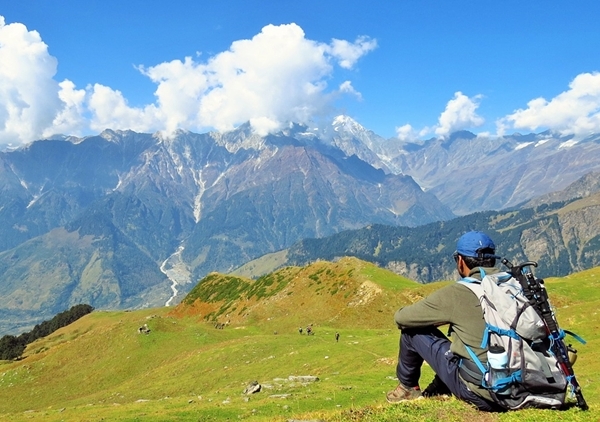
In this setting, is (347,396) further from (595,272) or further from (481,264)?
(595,272)

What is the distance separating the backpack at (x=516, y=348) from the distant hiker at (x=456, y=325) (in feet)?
0.92

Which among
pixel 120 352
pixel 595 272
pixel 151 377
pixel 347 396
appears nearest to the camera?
pixel 347 396

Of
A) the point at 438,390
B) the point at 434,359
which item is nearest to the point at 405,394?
the point at 438,390

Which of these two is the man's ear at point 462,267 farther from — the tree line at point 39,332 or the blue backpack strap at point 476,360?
the tree line at point 39,332

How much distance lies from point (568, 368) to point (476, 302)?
220cm

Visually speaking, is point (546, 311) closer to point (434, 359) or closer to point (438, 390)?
point (434, 359)

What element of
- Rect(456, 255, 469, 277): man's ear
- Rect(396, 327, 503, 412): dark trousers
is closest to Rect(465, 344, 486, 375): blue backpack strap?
Rect(396, 327, 503, 412): dark trousers

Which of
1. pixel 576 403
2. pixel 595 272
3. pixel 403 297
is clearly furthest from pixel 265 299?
pixel 576 403

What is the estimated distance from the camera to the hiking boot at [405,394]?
11695mm

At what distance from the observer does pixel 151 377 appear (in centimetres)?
4700

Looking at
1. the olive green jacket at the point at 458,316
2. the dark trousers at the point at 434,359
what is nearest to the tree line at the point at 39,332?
the dark trousers at the point at 434,359

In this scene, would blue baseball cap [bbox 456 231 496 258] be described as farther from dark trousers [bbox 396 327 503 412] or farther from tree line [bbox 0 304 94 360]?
tree line [bbox 0 304 94 360]

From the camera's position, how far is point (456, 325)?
372 inches

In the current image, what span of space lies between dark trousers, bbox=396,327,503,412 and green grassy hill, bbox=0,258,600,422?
1.57 feet
